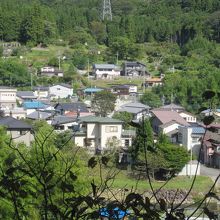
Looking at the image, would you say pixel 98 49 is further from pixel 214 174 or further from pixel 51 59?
pixel 214 174

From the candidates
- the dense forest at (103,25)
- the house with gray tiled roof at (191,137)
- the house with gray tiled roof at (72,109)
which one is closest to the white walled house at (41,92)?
the house with gray tiled roof at (72,109)

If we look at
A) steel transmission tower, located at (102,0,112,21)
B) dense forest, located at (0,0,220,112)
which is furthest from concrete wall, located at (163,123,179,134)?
steel transmission tower, located at (102,0,112,21)

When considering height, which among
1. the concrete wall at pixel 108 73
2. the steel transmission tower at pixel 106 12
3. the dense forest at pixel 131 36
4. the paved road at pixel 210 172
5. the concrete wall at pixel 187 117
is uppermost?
the steel transmission tower at pixel 106 12

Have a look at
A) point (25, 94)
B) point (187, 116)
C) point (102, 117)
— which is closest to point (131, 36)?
point (25, 94)

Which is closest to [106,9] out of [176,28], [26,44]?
[176,28]

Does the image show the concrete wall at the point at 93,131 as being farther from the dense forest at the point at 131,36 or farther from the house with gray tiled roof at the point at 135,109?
the dense forest at the point at 131,36

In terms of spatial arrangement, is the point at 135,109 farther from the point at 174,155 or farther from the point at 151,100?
the point at 174,155

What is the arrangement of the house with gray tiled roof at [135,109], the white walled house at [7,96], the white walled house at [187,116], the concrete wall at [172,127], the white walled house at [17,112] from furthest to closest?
the white walled house at [7,96] → the house with gray tiled roof at [135,109] → the white walled house at [17,112] → the white walled house at [187,116] → the concrete wall at [172,127]
